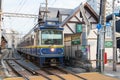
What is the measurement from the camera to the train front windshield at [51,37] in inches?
803

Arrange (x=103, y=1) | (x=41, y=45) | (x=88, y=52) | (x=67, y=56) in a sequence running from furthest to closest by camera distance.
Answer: (x=67, y=56), (x=88, y=52), (x=41, y=45), (x=103, y=1)

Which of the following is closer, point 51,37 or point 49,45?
point 49,45

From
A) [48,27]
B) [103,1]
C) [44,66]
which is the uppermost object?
[103,1]

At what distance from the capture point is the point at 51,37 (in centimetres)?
2053

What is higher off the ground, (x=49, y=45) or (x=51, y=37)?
(x=51, y=37)

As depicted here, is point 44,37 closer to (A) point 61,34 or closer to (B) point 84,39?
(A) point 61,34

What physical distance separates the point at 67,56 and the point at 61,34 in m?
5.34

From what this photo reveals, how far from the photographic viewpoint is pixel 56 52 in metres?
20.3

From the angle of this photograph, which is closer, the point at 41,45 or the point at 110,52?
the point at 41,45

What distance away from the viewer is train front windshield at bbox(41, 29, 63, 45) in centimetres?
2039

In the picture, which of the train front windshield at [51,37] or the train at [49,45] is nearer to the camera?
the train at [49,45]

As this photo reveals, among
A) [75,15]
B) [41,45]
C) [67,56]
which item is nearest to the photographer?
[41,45]

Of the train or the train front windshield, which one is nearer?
the train

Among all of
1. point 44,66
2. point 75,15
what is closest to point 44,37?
point 44,66
